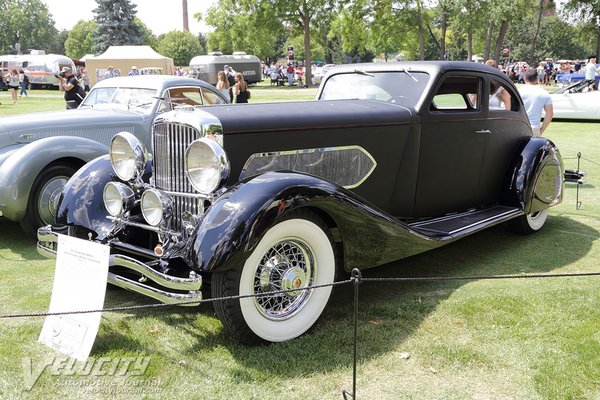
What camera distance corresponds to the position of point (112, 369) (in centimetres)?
323

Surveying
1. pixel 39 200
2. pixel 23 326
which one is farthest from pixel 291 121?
pixel 39 200

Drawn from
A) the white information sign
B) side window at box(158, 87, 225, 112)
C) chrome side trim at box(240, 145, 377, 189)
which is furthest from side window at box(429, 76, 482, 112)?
side window at box(158, 87, 225, 112)

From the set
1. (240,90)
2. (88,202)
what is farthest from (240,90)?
(88,202)

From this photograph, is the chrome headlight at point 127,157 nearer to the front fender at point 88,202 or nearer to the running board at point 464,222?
the front fender at point 88,202

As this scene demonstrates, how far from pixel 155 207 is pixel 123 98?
4470mm

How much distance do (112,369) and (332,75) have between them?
3414 mm

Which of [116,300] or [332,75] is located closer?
[116,300]

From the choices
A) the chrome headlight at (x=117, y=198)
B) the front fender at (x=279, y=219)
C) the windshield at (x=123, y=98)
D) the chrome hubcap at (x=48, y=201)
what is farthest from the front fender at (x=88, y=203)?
the windshield at (x=123, y=98)

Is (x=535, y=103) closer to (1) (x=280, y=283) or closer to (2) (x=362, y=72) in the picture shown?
(2) (x=362, y=72)

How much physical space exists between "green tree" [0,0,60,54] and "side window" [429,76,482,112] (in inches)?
3378

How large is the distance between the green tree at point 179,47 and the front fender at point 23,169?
66652 mm

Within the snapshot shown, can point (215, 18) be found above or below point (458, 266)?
above

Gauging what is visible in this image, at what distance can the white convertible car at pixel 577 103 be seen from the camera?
611 inches

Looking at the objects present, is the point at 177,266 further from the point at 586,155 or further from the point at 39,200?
the point at 586,155
